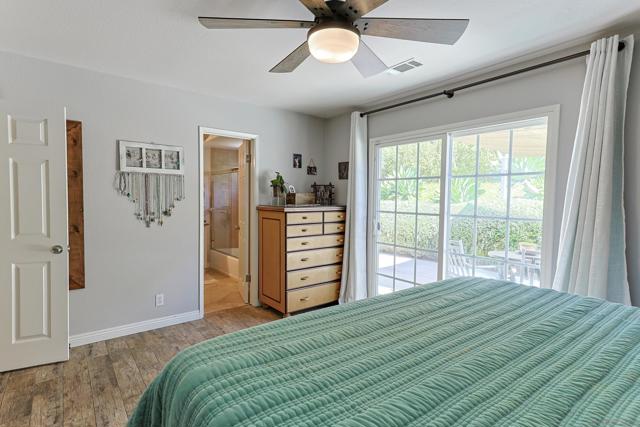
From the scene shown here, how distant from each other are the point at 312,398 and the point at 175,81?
10.0ft

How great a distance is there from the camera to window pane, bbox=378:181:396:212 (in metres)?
3.54

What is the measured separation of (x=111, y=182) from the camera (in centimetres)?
288

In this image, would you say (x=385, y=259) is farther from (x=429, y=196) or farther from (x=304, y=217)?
(x=304, y=217)

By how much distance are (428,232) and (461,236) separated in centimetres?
32

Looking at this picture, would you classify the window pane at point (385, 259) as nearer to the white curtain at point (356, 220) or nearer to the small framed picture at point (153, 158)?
the white curtain at point (356, 220)

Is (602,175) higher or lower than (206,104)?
lower

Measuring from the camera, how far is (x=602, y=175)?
1986 mm

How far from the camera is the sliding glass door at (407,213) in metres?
3.14

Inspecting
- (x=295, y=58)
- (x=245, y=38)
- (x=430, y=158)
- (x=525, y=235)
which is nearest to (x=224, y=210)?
(x=430, y=158)

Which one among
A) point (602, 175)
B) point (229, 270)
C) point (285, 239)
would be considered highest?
point (602, 175)

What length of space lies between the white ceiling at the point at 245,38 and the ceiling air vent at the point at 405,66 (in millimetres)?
66

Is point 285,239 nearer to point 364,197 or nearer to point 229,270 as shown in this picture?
point 364,197

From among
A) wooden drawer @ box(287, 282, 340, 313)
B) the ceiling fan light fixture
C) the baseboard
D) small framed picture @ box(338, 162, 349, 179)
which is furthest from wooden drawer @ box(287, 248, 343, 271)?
the ceiling fan light fixture

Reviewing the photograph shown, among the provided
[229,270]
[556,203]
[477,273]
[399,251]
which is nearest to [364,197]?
[399,251]
